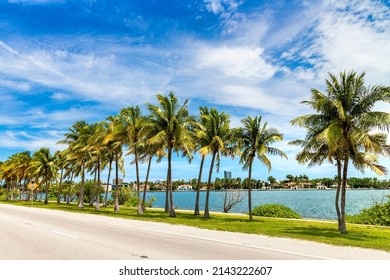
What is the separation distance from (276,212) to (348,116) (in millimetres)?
17173

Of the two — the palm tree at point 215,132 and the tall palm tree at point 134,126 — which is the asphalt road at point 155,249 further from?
the tall palm tree at point 134,126

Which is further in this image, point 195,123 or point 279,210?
point 279,210

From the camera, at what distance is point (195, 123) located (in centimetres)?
2745

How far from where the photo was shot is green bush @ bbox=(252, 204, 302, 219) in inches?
1233

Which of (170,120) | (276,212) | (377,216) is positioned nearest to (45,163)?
(170,120)

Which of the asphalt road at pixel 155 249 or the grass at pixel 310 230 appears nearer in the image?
the asphalt road at pixel 155 249

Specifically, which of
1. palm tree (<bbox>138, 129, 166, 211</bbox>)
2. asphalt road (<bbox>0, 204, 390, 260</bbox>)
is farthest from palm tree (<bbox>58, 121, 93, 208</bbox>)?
asphalt road (<bbox>0, 204, 390, 260</bbox>)

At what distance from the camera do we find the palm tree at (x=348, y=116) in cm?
1655

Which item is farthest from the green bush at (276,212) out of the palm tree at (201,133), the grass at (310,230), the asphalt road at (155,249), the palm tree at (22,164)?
the palm tree at (22,164)

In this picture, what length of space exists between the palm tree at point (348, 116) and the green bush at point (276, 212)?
14.0m

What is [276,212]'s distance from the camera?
32.4m
